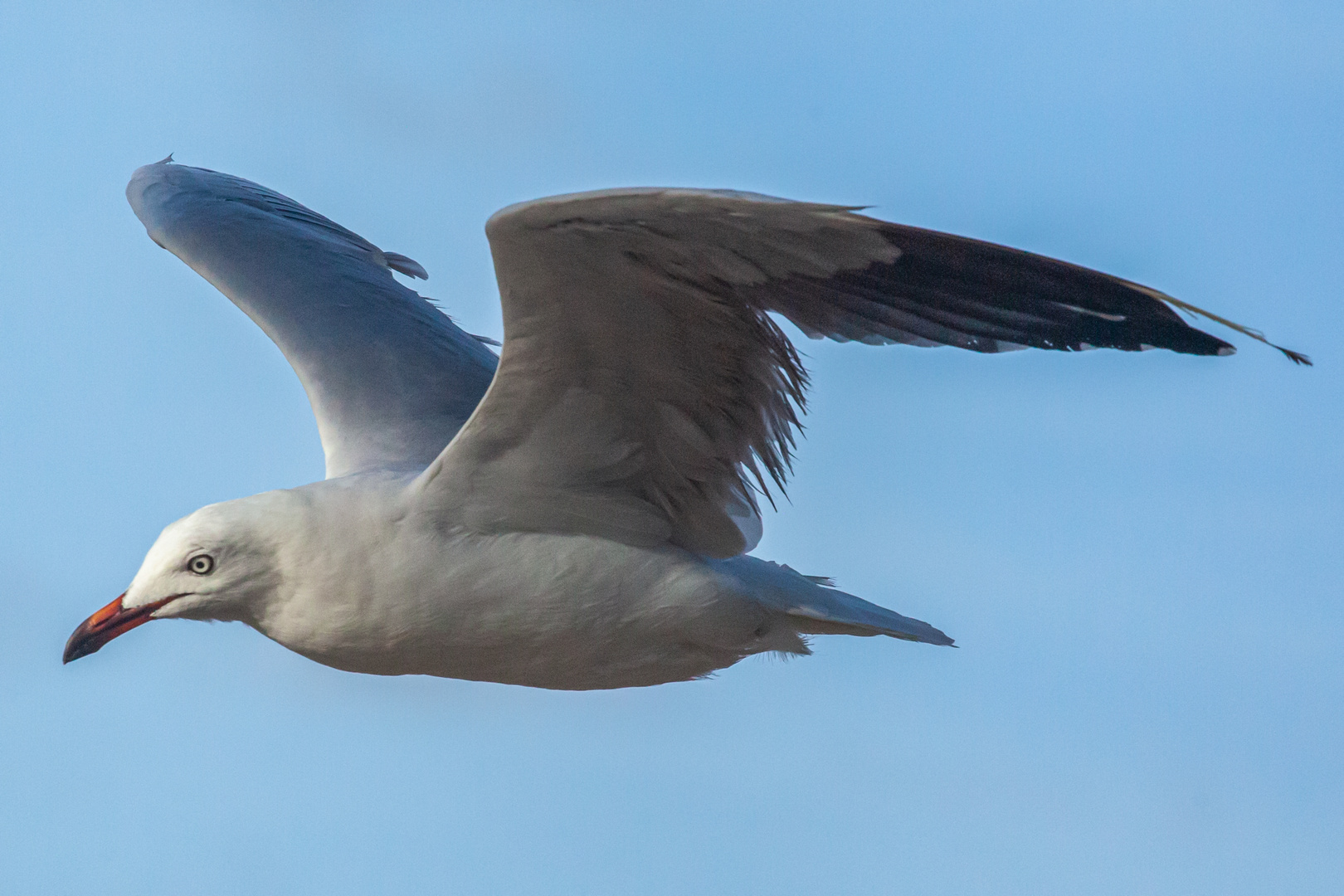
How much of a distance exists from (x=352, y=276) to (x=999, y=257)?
4.29 metres

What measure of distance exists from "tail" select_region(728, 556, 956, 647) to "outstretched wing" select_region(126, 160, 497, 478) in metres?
1.41

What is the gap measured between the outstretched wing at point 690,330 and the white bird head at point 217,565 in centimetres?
54

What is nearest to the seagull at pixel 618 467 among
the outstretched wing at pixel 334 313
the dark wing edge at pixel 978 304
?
the dark wing edge at pixel 978 304

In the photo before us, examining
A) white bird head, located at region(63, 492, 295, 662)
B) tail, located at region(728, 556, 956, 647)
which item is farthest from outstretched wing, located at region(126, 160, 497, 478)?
tail, located at region(728, 556, 956, 647)

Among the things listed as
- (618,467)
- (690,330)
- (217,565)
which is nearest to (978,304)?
(690,330)

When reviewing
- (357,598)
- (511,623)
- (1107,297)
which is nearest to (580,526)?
(511,623)

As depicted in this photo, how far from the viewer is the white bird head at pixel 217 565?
5.43 metres

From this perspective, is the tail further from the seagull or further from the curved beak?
the curved beak

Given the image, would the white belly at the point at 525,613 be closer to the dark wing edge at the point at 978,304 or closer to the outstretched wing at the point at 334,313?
the outstretched wing at the point at 334,313

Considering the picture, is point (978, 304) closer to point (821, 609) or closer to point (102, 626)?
point (821, 609)

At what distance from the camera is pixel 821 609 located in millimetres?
5910

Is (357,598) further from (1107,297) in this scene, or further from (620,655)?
(1107,297)

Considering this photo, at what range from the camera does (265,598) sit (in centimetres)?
549

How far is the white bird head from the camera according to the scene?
543 cm
